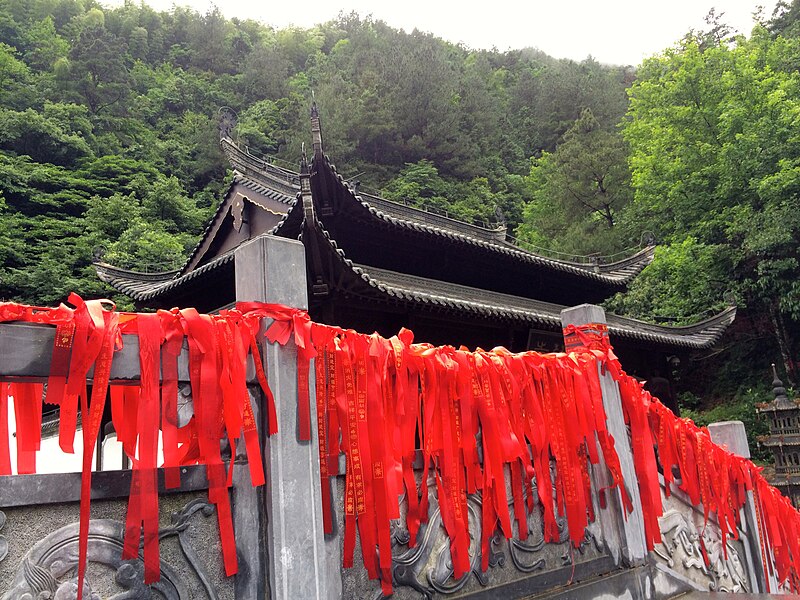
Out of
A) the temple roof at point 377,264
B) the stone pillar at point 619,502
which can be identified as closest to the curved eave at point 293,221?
the temple roof at point 377,264

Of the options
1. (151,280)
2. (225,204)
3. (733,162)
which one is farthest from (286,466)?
(733,162)

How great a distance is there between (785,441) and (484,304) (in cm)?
667

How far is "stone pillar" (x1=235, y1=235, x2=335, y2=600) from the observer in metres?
2.34

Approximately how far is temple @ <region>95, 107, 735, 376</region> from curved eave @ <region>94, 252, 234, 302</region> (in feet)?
0.08

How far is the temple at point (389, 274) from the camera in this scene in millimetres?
7664

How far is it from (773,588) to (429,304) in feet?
16.1

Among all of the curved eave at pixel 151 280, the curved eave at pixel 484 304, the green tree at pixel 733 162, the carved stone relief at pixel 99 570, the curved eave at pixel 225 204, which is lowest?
the carved stone relief at pixel 99 570

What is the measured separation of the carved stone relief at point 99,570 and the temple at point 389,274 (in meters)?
4.93

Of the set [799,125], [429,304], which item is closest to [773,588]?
[429,304]

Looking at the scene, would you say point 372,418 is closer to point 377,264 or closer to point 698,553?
point 698,553

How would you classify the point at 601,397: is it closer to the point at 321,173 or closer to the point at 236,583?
the point at 236,583

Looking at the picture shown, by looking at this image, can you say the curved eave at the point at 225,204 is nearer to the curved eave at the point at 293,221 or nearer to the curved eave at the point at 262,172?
the curved eave at the point at 262,172

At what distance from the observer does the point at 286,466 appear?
2.45m

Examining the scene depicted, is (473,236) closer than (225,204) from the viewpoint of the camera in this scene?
No
